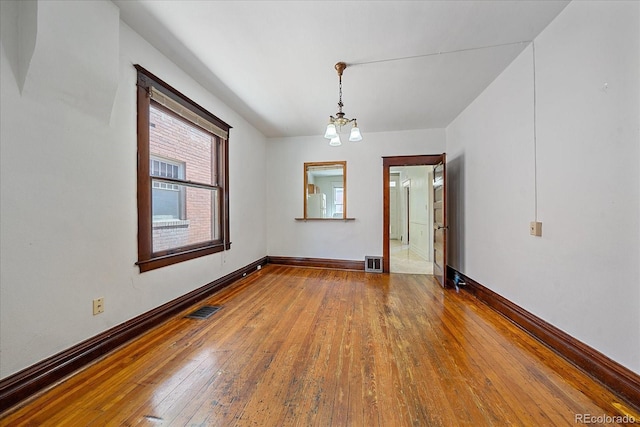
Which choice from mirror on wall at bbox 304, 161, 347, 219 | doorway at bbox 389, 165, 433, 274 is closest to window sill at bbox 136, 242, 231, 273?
mirror on wall at bbox 304, 161, 347, 219

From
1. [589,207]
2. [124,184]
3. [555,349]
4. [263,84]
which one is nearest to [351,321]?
[555,349]

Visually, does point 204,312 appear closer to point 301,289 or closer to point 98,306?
point 98,306

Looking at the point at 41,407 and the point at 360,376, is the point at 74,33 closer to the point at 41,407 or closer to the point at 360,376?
the point at 41,407

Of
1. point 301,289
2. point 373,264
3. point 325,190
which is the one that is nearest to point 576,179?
point 301,289

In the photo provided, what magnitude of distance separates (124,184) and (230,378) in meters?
1.72

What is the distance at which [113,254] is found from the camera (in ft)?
6.24

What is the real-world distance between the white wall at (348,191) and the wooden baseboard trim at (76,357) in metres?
2.51

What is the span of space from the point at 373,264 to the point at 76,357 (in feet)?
12.7

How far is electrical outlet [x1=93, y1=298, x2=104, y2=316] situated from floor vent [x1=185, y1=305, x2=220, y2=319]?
2.62ft

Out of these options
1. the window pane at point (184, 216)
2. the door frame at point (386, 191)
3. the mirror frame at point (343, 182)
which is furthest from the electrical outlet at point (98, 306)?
the door frame at point (386, 191)

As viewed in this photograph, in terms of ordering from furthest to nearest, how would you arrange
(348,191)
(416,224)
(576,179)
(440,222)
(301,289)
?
1. (416,224)
2. (348,191)
3. (440,222)
4. (301,289)
5. (576,179)

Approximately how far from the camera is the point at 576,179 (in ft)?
5.57

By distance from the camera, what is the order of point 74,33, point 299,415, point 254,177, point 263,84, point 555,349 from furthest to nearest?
point 254,177 → point 263,84 → point 555,349 → point 74,33 → point 299,415

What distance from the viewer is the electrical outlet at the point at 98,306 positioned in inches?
69.3
